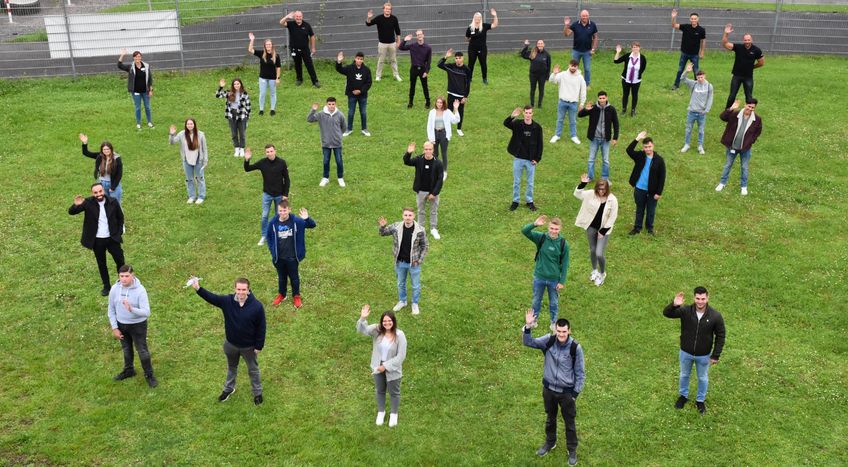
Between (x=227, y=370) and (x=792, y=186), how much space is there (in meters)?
14.3

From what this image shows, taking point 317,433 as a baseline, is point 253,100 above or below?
above

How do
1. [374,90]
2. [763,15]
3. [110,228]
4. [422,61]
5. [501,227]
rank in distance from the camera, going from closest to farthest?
1. [110,228]
2. [501,227]
3. [422,61]
4. [374,90]
5. [763,15]

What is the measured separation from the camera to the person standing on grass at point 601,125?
18484mm

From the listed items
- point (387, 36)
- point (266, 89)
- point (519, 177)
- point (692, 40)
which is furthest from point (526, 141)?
point (692, 40)

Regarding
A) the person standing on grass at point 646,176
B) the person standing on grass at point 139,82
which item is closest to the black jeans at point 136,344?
the person standing on grass at point 646,176

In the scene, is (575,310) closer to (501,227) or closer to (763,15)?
(501,227)

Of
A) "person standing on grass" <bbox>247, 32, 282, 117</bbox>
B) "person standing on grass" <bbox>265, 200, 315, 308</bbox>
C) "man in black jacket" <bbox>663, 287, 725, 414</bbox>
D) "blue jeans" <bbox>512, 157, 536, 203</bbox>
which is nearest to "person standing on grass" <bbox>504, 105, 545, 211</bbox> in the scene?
"blue jeans" <bbox>512, 157, 536, 203</bbox>

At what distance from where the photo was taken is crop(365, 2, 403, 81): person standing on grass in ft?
82.4

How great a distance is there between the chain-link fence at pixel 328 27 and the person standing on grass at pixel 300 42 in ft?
8.44

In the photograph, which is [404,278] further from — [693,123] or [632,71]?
[632,71]

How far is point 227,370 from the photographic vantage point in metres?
13.0

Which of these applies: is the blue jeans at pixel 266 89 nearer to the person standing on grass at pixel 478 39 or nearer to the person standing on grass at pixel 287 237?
the person standing on grass at pixel 478 39

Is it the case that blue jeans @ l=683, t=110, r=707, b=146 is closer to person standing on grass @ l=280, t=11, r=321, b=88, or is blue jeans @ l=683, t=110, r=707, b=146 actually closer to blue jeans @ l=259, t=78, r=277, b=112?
person standing on grass @ l=280, t=11, r=321, b=88

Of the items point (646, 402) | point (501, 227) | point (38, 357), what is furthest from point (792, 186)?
point (38, 357)
